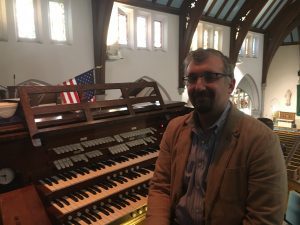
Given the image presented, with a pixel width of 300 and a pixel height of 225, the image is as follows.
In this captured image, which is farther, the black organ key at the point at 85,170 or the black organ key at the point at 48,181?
the black organ key at the point at 85,170

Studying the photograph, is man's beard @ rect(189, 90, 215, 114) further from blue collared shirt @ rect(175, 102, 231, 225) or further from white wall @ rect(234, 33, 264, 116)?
white wall @ rect(234, 33, 264, 116)

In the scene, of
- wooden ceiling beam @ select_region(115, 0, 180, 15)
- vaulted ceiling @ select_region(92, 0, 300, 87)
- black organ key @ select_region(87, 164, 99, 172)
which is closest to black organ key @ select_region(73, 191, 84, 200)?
black organ key @ select_region(87, 164, 99, 172)

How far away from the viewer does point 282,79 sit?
14.3 meters

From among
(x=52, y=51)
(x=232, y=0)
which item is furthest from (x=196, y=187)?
(x=232, y=0)

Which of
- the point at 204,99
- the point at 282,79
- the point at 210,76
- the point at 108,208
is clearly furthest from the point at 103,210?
the point at 282,79

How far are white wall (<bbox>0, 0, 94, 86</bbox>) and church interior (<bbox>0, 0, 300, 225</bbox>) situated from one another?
21mm

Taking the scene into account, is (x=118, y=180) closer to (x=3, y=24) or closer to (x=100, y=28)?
(x=3, y=24)

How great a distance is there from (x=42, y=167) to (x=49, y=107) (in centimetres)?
41

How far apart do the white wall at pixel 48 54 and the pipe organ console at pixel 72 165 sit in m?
3.69

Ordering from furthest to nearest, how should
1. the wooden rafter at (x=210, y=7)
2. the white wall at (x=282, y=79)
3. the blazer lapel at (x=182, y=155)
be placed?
1. the white wall at (x=282, y=79)
2. the wooden rafter at (x=210, y=7)
3. the blazer lapel at (x=182, y=155)

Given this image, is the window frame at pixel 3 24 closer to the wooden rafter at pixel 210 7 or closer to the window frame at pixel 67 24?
the window frame at pixel 67 24

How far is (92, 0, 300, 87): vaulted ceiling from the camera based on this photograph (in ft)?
26.4

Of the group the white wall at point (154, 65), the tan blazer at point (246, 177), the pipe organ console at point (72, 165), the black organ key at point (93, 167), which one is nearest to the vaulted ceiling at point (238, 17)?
the white wall at point (154, 65)

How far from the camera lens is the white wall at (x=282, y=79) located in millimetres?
13911
